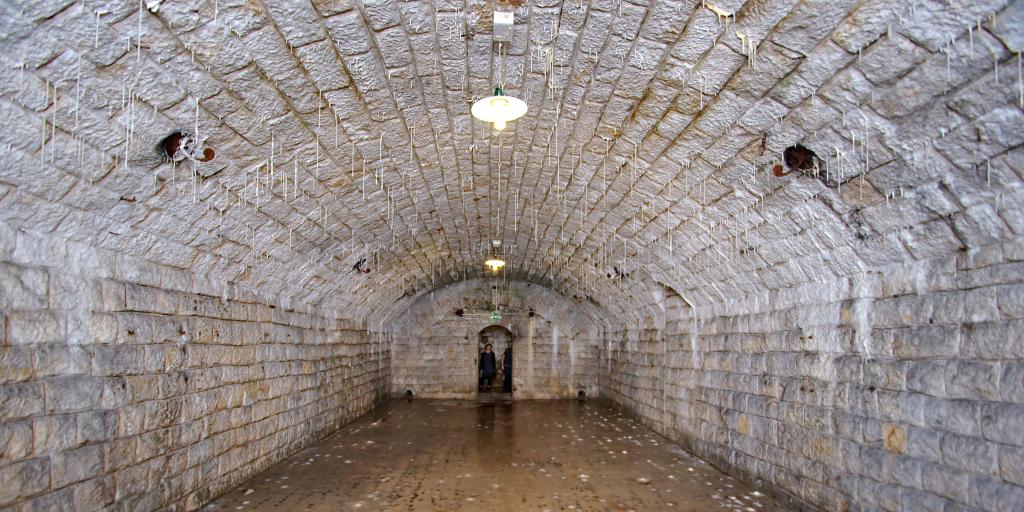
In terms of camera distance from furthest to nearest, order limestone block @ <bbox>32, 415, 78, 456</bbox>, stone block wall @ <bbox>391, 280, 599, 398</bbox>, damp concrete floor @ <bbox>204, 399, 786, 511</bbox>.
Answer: stone block wall @ <bbox>391, 280, 599, 398</bbox>, damp concrete floor @ <bbox>204, 399, 786, 511</bbox>, limestone block @ <bbox>32, 415, 78, 456</bbox>

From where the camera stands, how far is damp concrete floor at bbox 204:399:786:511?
641cm

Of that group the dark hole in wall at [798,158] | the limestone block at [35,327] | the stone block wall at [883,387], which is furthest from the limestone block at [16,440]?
the stone block wall at [883,387]

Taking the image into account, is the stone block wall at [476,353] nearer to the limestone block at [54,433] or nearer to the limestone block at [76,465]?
the limestone block at [76,465]

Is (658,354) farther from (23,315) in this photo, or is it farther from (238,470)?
(23,315)

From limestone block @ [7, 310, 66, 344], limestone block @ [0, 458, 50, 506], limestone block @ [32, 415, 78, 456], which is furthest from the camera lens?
limestone block @ [32, 415, 78, 456]

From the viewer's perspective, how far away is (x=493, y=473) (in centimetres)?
780

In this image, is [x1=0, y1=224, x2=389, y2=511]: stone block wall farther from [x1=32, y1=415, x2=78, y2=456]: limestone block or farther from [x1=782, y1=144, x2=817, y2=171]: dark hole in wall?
[x1=782, y1=144, x2=817, y2=171]: dark hole in wall

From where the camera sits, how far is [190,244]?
5.64 meters

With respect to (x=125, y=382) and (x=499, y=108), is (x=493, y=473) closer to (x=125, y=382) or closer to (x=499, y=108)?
(x=125, y=382)

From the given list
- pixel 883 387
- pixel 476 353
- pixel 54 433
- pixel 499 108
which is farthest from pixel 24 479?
pixel 476 353

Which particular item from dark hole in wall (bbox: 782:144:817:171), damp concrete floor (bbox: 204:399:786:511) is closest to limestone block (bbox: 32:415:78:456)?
damp concrete floor (bbox: 204:399:786:511)

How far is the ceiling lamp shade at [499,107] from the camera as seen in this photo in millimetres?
4242

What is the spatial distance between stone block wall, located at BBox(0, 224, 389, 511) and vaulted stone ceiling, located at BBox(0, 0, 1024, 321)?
279 millimetres

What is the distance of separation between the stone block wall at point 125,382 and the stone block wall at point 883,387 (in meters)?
5.41
